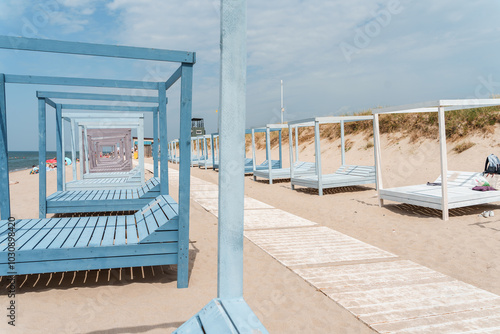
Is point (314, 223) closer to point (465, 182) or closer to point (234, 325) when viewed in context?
point (465, 182)

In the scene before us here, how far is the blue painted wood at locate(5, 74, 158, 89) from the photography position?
533 centimetres

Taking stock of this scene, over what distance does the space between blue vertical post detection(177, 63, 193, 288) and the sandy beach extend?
30 cm

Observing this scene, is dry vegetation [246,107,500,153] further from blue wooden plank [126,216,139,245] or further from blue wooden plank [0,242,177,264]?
blue wooden plank [0,242,177,264]

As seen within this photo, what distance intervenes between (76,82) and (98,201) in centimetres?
243

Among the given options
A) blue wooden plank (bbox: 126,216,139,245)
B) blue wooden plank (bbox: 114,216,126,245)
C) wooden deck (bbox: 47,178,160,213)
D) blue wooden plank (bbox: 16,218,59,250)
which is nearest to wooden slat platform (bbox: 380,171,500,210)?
wooden deck (bbox: 47,178,160,213)

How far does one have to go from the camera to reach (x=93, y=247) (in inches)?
145

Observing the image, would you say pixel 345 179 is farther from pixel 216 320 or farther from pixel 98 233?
pixel 216 320

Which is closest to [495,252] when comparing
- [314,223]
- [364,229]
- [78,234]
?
[364,229]

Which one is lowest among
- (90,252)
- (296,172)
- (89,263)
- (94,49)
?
(89,263)

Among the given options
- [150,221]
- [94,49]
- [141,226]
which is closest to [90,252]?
[141,226]

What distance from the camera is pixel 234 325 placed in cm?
167

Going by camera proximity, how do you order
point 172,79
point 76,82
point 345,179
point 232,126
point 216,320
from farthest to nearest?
point 345,179, point 76,82, point 172,79, point 216,320, point 232,126

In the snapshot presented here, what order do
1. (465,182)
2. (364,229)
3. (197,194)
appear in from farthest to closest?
(197,194)
(465,182)
(364,229)

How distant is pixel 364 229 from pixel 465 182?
3732 mm
